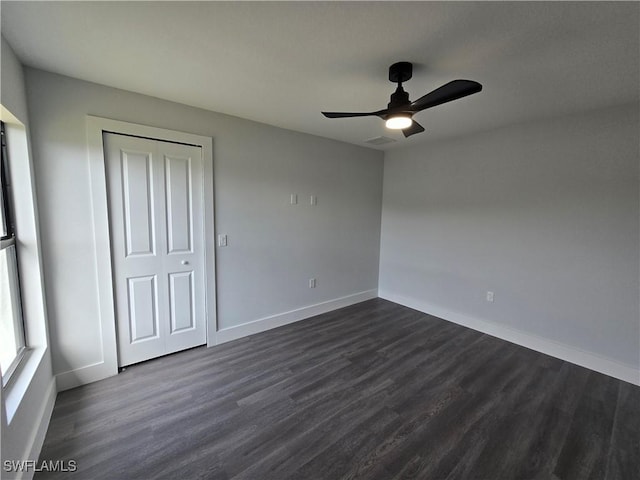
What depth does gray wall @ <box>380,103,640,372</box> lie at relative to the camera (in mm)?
2463

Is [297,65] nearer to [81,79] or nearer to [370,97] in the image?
[370,97]

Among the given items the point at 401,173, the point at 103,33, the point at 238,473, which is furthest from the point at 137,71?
the point at 401,173

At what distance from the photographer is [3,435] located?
120 cm

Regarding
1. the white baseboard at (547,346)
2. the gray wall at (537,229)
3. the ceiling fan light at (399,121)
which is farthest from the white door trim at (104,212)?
the white baseboard at (547,346)

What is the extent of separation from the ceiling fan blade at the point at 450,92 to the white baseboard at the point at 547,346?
283cm

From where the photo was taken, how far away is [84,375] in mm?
2246

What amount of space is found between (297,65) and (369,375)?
2573mm

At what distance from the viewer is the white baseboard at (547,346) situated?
247 cm

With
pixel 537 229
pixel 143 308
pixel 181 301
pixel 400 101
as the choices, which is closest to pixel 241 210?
pixel 181 301

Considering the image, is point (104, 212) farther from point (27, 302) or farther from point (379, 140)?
point (379, 140)

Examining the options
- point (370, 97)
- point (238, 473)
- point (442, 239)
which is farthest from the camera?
point (442, 239)

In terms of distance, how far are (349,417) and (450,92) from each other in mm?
2244

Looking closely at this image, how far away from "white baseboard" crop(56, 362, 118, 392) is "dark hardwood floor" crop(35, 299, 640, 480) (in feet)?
0.19

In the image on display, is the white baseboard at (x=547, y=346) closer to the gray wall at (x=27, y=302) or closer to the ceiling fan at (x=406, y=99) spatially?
the ceiling fan at (x=406, y=99)
